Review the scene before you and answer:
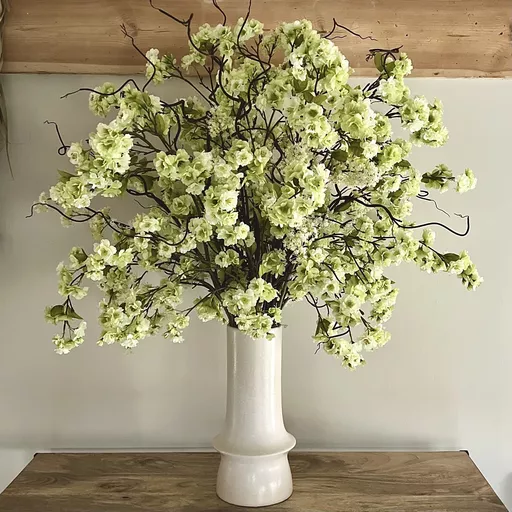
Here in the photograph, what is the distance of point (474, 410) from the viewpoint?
4.86 feet

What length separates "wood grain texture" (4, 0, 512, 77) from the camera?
4.54 ft

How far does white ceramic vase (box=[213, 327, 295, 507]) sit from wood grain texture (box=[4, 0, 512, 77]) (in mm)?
644

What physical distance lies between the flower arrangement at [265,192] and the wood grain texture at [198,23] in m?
0.20

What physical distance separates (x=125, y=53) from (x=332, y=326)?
736 mm

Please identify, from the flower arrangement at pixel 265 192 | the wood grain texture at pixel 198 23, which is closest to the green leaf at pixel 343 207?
the flower arrangement at pixel 265 192

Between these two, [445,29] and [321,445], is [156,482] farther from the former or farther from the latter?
[445,29]

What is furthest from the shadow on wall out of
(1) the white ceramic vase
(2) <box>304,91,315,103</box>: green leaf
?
(2) <box>304,91,315,103</box>: green leaf

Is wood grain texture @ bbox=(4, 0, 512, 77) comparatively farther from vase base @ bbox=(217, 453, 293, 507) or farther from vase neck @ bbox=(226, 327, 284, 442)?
vase base @ bbox=(217, 453, 293, 507)

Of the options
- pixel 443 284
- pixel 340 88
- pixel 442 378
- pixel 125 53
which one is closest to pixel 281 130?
pixel 340 88

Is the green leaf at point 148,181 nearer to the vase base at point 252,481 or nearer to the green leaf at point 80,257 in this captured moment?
the green leaf at point 80,257

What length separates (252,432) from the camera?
119cm

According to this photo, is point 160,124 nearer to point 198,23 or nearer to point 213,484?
point 198,23

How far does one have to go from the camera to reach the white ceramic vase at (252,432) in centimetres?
118

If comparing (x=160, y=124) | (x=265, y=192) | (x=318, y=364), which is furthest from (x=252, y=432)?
(x=160, y=124)
